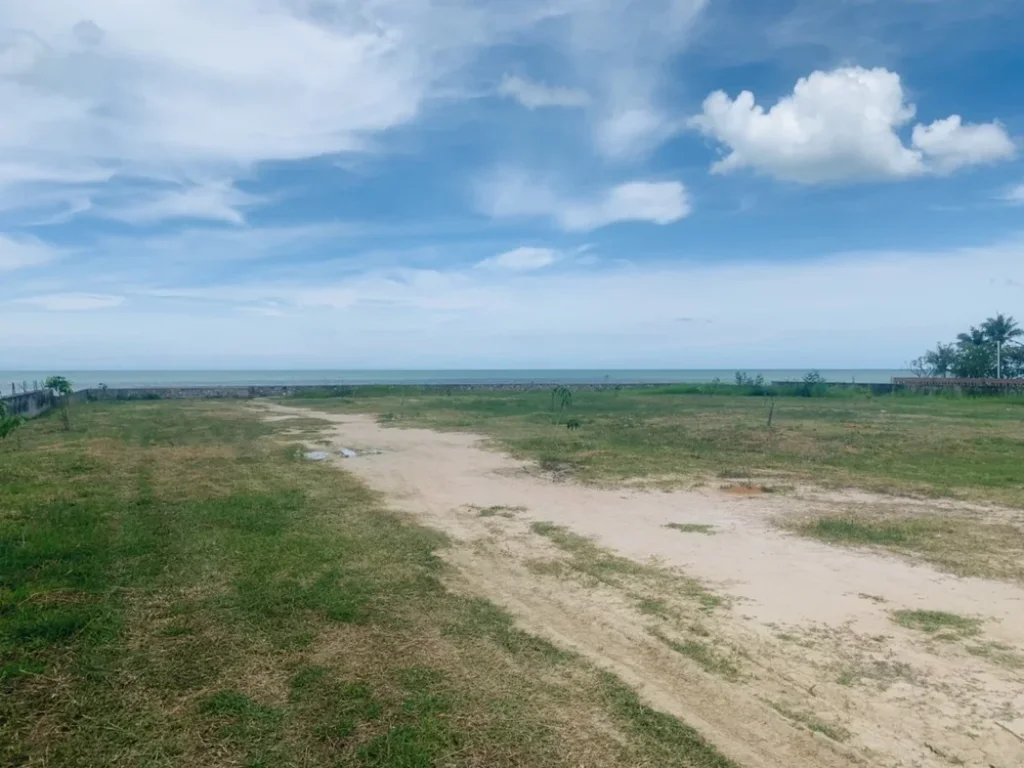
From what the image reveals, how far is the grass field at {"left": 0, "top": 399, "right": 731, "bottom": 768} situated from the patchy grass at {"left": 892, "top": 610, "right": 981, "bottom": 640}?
2722mm

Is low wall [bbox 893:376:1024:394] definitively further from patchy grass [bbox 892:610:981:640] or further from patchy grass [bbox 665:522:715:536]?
patchy grass [bbox 892:610:981:640]

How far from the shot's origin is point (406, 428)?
896 inches

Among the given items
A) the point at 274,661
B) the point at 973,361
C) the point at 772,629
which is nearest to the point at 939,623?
the point at 772,629

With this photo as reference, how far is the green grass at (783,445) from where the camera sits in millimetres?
12508

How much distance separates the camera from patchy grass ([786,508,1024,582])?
7.13 metres

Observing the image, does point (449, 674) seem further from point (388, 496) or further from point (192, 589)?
point (388, 496)

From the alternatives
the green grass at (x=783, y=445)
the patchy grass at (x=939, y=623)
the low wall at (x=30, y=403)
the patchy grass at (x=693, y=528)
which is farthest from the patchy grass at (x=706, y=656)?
the low wall at (x=30, y=403)

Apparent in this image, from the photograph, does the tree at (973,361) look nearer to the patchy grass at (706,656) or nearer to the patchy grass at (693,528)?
the patchy grass at (693,528)

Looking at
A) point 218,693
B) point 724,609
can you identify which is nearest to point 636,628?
point 724,609

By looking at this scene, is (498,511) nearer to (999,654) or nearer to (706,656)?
(706,656)

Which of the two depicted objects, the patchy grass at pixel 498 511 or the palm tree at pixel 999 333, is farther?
the palm tree at pixel 999 333

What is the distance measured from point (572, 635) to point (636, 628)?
0.54 m

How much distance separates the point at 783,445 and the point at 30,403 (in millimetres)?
29222

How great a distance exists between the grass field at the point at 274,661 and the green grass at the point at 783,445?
6797 mm
